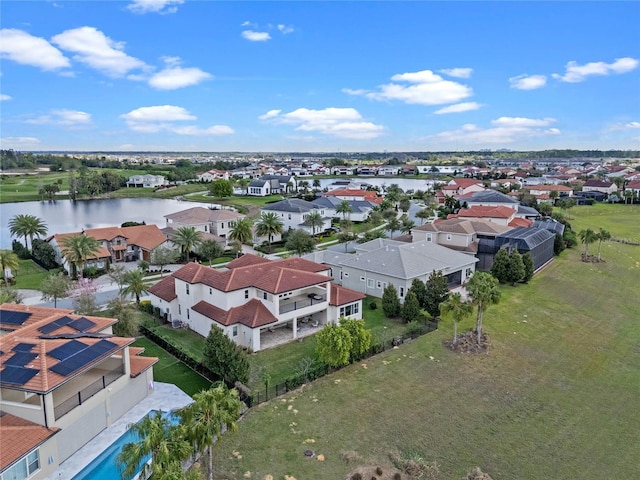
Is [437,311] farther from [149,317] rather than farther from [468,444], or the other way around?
[149,317]

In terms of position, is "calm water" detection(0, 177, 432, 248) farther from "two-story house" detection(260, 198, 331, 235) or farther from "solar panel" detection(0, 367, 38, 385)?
"solar panel" detection(0, 367, 38, 385)

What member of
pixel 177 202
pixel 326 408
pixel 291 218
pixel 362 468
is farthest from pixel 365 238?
pixel 177 202

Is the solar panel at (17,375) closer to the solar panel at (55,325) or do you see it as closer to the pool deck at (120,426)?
the solar panel at (55,325)

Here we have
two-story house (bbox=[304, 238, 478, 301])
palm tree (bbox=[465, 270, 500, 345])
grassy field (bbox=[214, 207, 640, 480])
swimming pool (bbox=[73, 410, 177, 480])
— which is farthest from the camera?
two-story house (bbox=[304, 238, 478, 301])

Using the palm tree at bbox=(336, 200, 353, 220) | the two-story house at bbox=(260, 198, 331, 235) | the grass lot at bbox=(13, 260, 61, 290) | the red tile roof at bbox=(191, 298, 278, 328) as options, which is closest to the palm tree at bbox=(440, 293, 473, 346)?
the red tile roof at bbox=(191, 298, 278, 328)

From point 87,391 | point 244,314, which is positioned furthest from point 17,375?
point 244,314

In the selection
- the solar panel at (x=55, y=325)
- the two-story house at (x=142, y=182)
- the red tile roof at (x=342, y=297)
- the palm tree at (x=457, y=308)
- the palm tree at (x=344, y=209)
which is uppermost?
the two-story house at (x=142, y=182)

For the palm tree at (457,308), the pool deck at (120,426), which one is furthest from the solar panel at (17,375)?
the palm tree at (457,308)

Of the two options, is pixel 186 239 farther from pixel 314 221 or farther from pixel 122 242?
pixel 314 221
